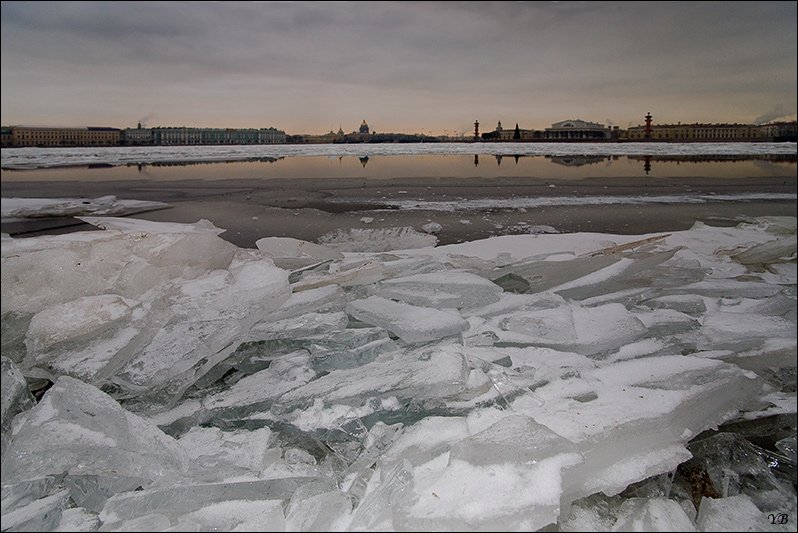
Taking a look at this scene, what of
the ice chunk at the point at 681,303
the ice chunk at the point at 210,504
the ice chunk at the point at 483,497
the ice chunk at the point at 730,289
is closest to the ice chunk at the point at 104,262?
the ice chunk at the point at 210,504

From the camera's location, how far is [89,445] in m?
1.36

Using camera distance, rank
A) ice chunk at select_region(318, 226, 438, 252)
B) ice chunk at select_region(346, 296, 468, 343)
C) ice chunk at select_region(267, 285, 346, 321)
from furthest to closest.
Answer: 1. ice chunk at select_region(318, 226, 438, 252)
2. ice chunk at select_region(267, 285, 346, 321)
3. ice chunk at select_region(346, 296, 468, 343)

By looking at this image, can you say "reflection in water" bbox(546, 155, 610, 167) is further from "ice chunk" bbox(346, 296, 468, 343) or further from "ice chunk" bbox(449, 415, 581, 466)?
"ice chunk" bbox(449, 415, 581, 466)

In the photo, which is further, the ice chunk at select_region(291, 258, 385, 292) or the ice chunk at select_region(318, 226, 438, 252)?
the ice chunk at select_region(318, 226, 438, 252)

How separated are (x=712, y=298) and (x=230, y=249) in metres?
2.60

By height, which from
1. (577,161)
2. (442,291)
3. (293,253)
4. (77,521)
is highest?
(577,161)

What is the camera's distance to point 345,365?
1.90 meters

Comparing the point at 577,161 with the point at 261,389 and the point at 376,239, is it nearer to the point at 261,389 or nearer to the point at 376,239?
the point at 376,239

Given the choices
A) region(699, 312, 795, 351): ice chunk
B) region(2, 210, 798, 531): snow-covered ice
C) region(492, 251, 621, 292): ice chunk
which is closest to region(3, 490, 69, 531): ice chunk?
region(2, 210, 798, 531): snow-covered ice

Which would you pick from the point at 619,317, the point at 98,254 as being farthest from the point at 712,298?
the point at 98,254

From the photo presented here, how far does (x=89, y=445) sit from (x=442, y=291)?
154cm

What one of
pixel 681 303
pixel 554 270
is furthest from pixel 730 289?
pixel 554 270

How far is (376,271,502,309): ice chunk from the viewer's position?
2.31 meters

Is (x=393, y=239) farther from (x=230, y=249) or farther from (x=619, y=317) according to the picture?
(x=619, y=317)
